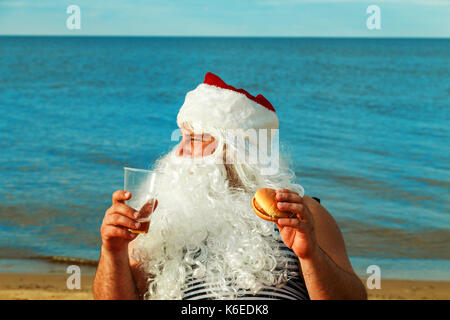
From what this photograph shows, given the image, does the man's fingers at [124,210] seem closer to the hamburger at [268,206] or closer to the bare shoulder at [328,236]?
→ the hamburger at [268,206]

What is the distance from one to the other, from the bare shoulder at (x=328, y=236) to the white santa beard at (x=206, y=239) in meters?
0.20

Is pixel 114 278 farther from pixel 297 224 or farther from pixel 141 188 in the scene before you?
pixel 297 224

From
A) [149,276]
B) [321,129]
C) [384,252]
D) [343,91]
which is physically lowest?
[384,252]

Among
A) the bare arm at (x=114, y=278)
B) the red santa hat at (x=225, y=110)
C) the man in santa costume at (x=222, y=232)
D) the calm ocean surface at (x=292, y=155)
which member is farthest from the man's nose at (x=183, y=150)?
the bare arm at (x=114, y=278)

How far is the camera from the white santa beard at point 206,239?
2.52 m

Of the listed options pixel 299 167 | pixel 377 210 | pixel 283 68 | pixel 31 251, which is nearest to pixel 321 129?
Answer: pixel 299 167

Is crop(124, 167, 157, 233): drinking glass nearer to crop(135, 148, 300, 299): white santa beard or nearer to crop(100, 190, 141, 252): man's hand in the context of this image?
crop(100, 190, 141, 252): man's hand

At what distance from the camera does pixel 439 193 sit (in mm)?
9641

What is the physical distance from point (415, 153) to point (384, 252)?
7.29m

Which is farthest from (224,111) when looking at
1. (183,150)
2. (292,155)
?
(292,155)

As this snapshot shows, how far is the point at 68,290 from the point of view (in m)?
5.73

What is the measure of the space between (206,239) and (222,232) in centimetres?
8

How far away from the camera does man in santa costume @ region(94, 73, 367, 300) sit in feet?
7.68
